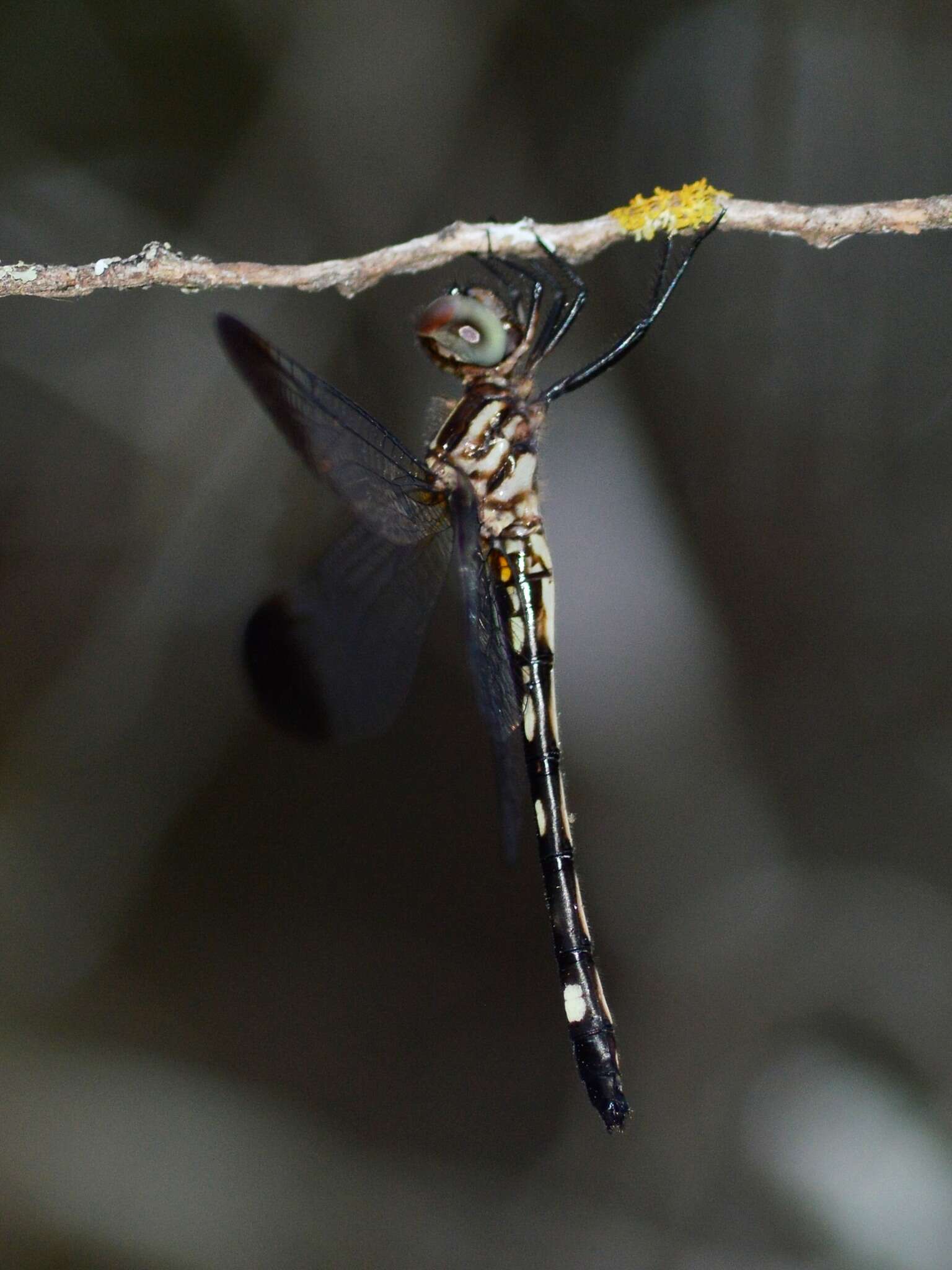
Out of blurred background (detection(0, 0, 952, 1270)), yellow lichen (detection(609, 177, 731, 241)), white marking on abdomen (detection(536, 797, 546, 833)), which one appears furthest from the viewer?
blurred background (detection(0, 0, 952, 1270))

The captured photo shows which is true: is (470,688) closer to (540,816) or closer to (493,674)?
(540,816)

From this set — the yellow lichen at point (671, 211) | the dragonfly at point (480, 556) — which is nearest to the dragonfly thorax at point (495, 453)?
the dragonfly at point (480, 556)

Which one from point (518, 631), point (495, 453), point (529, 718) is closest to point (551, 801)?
point (529, 718)

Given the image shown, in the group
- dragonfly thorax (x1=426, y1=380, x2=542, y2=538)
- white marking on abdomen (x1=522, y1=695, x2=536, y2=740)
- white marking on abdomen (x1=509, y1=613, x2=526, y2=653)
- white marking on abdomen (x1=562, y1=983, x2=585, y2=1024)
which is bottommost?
white marking on abdomen (x1=562, y1=983, x2=585, y2=1024)

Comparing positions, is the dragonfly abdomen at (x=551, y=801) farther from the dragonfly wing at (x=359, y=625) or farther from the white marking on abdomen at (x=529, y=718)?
the dragonfly wing at (x=359, y=625)

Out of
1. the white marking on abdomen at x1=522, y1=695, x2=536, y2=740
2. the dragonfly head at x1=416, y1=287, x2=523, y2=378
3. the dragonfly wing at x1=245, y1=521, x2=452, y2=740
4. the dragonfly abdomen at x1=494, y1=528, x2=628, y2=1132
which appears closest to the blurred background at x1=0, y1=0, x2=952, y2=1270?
the dragonfly wing at x1=245, y1=521, x2=452, y2=740

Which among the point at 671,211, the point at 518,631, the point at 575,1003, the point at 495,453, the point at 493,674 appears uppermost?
the point at 671,211

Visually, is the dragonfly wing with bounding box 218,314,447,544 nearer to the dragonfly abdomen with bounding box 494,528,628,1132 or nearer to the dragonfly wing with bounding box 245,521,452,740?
the dragonfly wing with bounding box 245,521,452,740

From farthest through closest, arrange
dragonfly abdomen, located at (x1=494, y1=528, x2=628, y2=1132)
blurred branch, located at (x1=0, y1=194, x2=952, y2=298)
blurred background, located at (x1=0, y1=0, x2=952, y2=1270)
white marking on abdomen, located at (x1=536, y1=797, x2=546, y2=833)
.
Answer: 1. blurred background, located at (x1=0, y1=0, x2=952, y2=1270)
2. white marking on abdomen, located at (x1=536, y1=797, x2=546, y2=833)
3. dragonfly abdomen, located at (x1=494, y1=528, x2=628, y2=1132)
4. blurred branch, located at (x1=0, y1=194, x2=952, y2=298)

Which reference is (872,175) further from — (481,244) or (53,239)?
(53,239)
